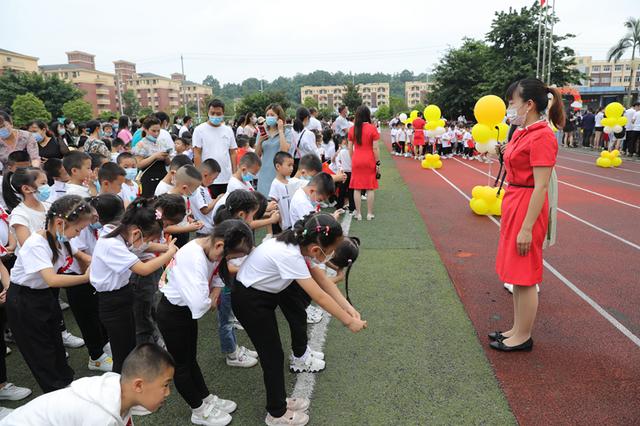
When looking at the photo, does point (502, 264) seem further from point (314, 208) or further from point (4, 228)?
point (4, 228)

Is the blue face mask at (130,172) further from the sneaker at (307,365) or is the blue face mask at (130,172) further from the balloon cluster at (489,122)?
the balloon cluster at (489,122)

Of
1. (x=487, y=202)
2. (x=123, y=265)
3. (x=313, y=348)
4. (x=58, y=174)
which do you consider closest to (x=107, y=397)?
(x=123, y=265)

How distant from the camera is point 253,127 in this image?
37.1ft

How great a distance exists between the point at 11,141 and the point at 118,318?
3816mm

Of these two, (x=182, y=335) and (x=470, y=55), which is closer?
(x=182, y=335)

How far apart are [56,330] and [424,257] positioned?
4409 mm

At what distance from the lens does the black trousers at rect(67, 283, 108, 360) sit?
338cm

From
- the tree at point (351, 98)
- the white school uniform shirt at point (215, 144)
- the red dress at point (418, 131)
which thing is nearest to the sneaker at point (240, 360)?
the white school uniform shirt at point (215, 144)

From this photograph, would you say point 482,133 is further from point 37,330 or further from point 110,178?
point 37,330

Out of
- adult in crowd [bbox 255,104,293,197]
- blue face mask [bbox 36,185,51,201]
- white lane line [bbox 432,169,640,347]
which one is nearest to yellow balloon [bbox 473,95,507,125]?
white lane line [bbox 432,169,640,347]

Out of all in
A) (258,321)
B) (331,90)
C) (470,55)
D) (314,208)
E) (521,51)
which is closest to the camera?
(258,321)

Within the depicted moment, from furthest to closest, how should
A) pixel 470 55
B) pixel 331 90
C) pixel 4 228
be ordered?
pixel 331 90 < pixel 470 55 < pixel 4 228

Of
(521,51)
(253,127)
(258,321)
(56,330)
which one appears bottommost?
(56,330)

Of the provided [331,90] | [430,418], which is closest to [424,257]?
[430,418]
